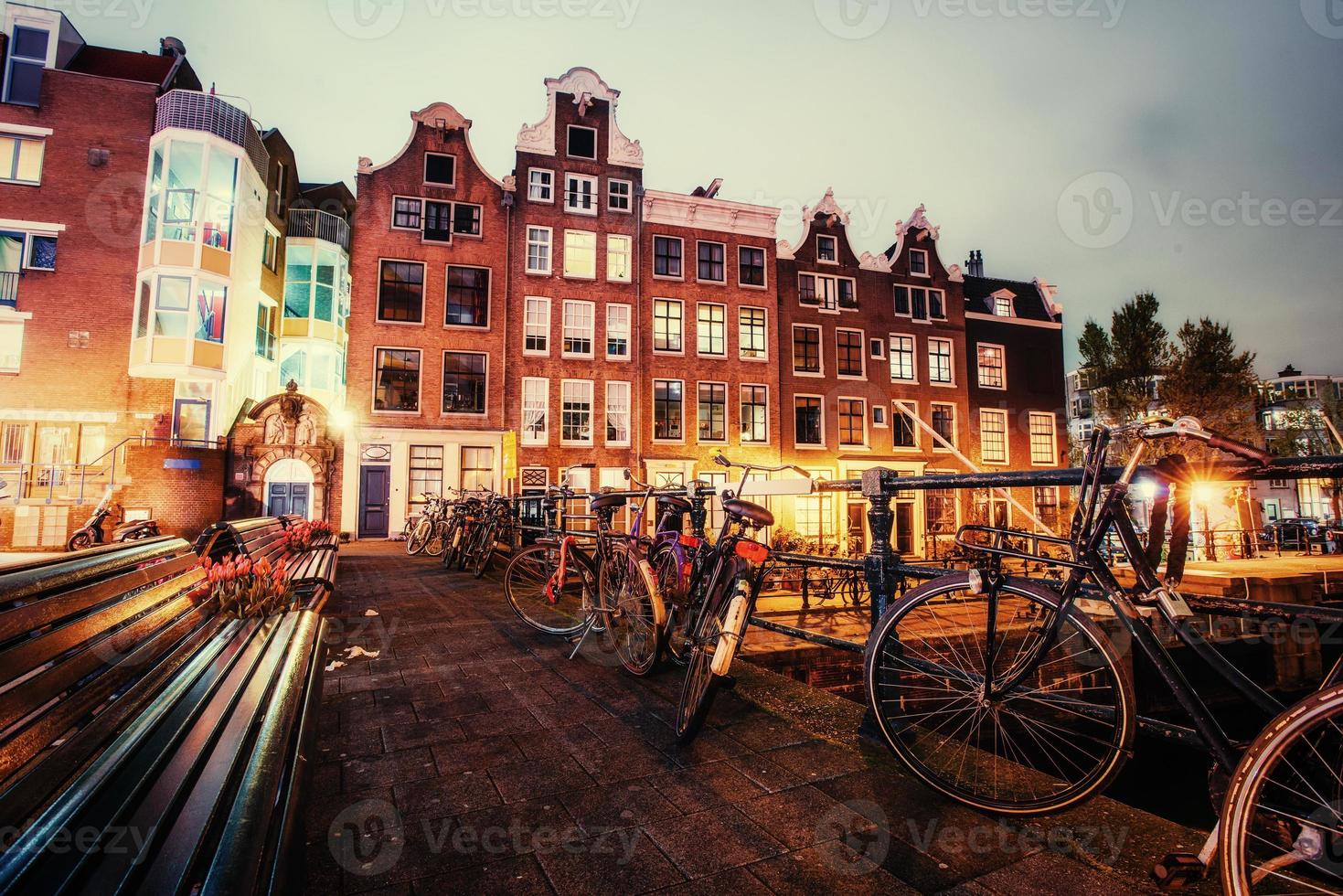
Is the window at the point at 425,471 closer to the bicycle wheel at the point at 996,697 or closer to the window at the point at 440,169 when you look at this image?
the window at the point at 440,169

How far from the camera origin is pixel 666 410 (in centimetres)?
2456

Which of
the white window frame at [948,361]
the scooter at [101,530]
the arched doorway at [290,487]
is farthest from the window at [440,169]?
the white window frame at [948,361]

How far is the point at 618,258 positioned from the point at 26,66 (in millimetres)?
20126

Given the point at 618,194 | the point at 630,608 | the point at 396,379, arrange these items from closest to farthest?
1. the point at 630,608
2. the point at 396,379
3. the point at 618,194

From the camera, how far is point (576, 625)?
5008 mm

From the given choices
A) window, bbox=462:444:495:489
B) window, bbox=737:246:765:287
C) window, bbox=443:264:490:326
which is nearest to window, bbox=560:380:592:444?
window, bbox=462:444:495:489

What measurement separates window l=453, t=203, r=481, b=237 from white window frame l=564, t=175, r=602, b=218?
3371 mm

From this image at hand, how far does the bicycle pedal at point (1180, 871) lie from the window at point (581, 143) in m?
26.4

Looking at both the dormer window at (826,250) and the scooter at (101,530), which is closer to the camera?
the scooter at (101,530)

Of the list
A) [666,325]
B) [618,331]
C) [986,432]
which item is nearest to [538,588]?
[618,331]

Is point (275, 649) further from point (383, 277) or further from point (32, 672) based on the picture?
point (383, 277)

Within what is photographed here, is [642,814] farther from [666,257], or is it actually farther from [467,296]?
[666,257]

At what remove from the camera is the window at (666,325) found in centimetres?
2485

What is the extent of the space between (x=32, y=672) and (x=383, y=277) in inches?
890
